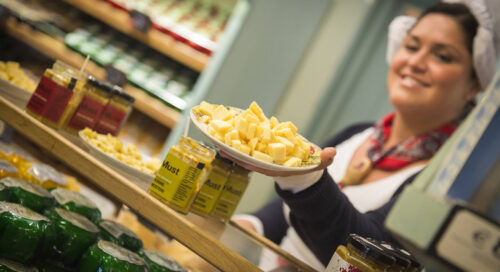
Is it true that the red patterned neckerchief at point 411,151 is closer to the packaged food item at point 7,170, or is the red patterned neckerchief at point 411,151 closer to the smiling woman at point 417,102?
the smiling woman at point 417,102

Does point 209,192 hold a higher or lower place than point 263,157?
lower

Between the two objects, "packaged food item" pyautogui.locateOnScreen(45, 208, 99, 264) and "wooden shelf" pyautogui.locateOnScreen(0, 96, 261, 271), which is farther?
"packaged food item" pyautogui.locateOnScreen(45, 208, 99, 264)

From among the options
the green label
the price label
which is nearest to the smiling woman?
the green label

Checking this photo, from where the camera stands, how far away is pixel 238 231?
1330 mm

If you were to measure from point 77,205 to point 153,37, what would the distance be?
1.87m

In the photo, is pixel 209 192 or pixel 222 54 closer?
pixel 209 192

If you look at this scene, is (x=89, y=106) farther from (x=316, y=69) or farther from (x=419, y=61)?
(x=316, y=69)

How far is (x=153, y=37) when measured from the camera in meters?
3.00

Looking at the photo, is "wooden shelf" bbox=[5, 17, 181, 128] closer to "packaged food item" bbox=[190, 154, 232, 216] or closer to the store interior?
the store interior

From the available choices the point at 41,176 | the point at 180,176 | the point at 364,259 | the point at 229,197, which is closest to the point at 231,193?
the point at 229,197

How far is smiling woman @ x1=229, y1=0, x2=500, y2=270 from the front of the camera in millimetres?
1773

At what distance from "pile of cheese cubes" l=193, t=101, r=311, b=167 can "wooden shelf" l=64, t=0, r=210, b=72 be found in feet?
5.87

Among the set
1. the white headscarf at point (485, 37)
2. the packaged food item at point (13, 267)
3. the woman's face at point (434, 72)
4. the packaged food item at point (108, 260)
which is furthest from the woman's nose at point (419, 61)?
the packaged food item at point (13, 267)

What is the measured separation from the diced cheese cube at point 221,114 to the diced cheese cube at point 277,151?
0.15 metres
